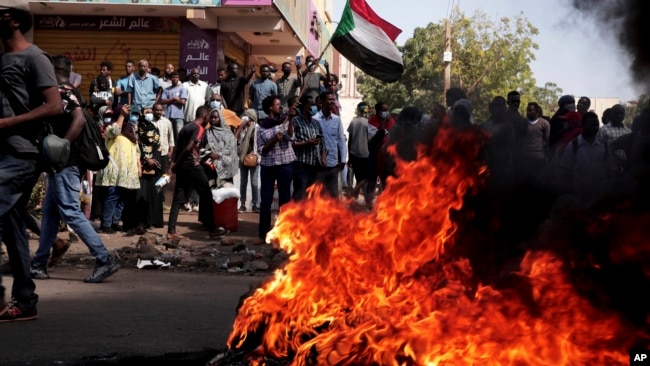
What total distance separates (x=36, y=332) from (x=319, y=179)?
240 inches

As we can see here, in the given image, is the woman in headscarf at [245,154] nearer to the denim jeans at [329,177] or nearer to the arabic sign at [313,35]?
the denim jeans at [329,177]

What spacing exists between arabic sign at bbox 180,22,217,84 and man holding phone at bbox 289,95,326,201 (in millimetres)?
11853

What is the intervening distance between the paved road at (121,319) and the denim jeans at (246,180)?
632cm

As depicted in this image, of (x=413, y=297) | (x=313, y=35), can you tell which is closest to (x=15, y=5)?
(x=413, y=297)

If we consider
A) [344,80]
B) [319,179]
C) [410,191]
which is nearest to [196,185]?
[319,179]

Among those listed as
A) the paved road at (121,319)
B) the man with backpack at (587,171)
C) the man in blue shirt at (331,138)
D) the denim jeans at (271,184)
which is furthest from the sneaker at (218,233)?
the man with backpack at (587,171)

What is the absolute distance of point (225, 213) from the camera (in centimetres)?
1253

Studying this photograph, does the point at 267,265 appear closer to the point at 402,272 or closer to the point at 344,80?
the point at 402,272

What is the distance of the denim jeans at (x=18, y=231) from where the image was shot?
5715 millimetres

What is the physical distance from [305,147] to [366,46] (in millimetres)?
2127

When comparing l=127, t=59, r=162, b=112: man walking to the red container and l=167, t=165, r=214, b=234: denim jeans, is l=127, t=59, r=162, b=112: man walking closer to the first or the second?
the red container

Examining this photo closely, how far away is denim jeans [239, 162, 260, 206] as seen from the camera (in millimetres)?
14961

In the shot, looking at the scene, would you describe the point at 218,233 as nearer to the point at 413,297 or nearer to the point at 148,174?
the point at 148,174

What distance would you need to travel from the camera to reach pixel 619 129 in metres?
6.42
